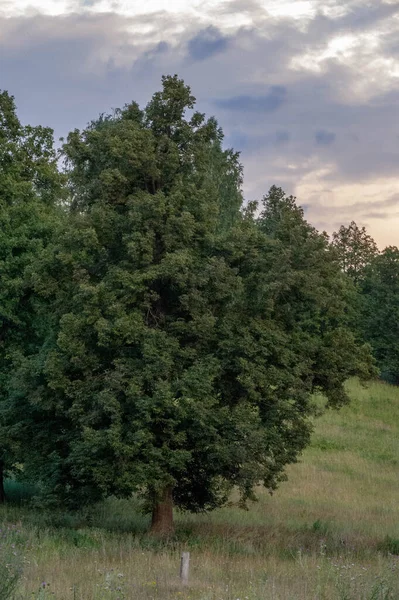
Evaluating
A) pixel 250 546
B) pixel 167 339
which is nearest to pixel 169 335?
pixel 167 339

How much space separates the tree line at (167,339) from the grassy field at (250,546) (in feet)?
4.81

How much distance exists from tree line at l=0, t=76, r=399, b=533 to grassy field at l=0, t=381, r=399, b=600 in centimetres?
146

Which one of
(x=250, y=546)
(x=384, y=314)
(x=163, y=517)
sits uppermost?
(x=384, y=314)

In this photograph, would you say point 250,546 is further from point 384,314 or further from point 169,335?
point 384,314

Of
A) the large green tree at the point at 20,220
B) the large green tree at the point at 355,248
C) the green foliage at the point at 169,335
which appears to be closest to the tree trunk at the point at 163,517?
the green foliage at the point at 169,335

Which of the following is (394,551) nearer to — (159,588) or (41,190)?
(159,588)

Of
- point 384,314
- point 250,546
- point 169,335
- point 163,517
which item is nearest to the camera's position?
point 250,546

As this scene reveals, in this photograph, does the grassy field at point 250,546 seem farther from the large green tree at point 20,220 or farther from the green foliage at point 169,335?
the large green tree at point 20,220

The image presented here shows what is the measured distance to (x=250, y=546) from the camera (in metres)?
17.5

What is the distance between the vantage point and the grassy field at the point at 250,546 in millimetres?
9906

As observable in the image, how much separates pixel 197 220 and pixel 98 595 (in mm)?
11735

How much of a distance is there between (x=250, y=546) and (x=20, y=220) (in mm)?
14060

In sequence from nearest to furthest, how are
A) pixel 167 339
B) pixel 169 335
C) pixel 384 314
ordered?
pixel 167 339 < pixel 169 335 < pixel 384 314

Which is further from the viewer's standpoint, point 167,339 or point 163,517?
point 163,517
